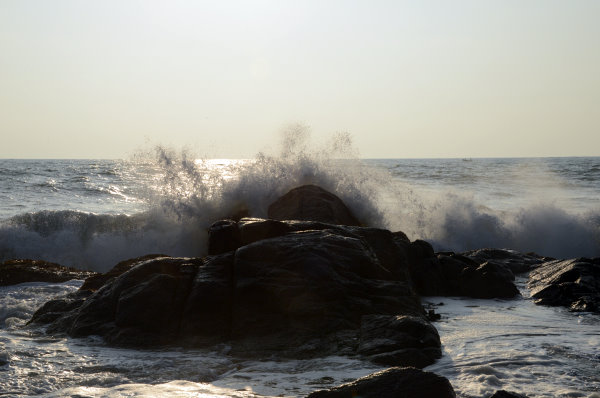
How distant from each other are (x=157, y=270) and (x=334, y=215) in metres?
5.95

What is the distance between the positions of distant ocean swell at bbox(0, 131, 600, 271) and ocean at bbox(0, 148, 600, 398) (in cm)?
4

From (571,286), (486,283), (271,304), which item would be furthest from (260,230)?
(571,286)

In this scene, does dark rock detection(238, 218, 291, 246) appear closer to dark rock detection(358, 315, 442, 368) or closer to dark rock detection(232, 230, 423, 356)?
dark rock detection(232, 230, 423, 356)

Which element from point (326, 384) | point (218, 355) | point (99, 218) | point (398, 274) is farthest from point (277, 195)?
point (326, 384)

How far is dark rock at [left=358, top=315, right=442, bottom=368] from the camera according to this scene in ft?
18.3

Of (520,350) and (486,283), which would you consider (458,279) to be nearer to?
(486,283)

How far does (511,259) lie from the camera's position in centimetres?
1278

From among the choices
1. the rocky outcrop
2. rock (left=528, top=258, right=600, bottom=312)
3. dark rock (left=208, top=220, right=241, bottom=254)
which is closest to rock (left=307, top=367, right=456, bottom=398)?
the rocky outcrop

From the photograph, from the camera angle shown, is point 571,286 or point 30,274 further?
point 30,274

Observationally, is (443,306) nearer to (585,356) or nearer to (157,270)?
(585,356)

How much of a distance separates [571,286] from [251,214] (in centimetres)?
881

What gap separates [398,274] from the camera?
8.78 m

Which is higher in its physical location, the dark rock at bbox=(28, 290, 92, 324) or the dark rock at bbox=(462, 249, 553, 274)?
the dark rock at bbox=(462, 249, 553, 274)

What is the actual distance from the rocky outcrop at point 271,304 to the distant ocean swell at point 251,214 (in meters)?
7.87
